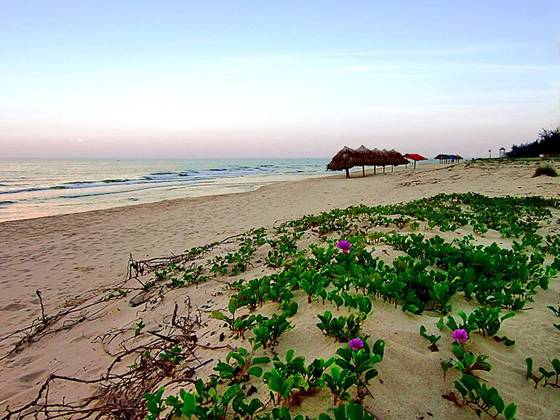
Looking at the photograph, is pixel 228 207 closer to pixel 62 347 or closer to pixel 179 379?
pixel 62 347

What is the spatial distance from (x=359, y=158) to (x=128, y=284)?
1151 inches

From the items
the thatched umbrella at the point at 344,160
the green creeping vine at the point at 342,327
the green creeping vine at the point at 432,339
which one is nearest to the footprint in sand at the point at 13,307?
the green creeping vine at the point at 342,327

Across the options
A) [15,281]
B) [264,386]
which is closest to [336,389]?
[264,386]

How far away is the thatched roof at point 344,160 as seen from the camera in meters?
32.1

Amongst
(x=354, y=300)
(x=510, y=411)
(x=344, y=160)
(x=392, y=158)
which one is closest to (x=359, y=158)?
(x=344, y=160)

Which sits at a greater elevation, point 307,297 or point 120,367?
point 307,297

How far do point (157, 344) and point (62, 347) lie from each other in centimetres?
148

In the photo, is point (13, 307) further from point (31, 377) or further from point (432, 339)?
point (432, 339)

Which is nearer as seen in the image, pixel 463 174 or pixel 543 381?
pixel 543 381

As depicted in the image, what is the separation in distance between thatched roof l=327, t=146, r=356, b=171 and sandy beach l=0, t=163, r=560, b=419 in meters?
14.5

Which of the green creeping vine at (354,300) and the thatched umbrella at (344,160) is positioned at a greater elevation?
the thatched umbrella at (344,160)

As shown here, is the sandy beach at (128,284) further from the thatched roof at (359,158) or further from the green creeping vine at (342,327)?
the thatched roof at (359,158)

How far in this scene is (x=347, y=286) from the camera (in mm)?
2969

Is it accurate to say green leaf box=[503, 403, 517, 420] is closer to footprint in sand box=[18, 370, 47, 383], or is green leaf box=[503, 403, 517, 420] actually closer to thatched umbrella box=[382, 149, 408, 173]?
footprint in sand box=[18, 370, 47, 383]
